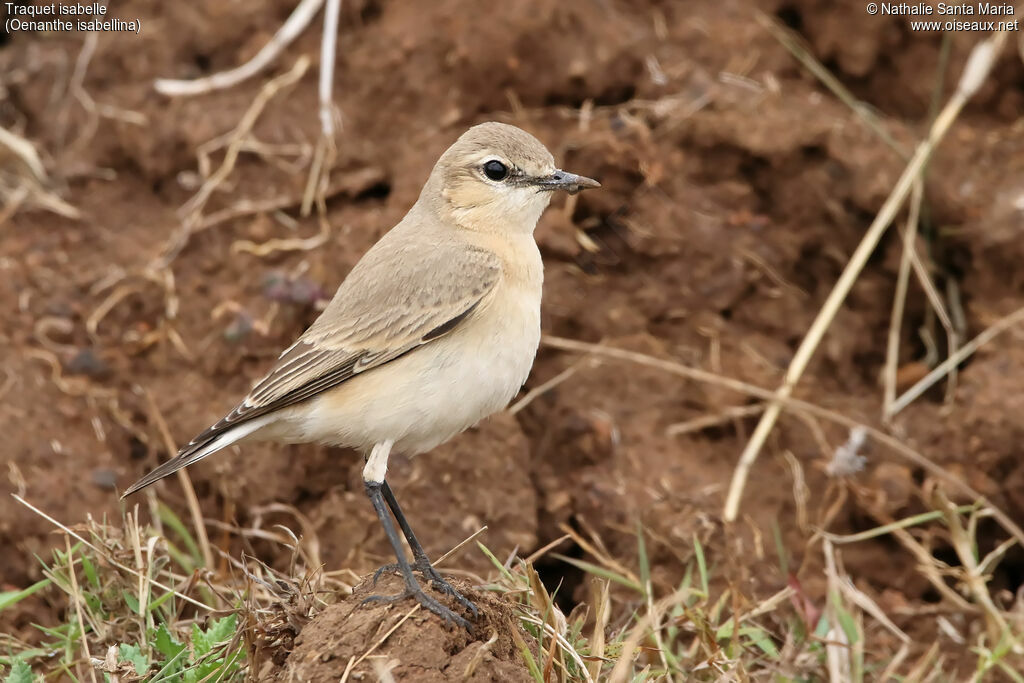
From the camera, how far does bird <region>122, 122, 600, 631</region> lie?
17.1 feet

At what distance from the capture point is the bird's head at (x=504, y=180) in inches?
226

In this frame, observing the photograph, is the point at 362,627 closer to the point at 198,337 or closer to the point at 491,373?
the point at 491,373

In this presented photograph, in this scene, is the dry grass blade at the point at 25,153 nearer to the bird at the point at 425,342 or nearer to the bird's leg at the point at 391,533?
the bird at the point at 425,342

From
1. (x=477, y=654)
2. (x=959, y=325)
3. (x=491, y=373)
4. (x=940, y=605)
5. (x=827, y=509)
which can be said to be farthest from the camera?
(x=959, y=325)

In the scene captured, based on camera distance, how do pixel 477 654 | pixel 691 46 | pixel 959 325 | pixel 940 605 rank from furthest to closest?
pixel 691 46 < pixel 959 325 < pixel 940 605 < pixel 477 654

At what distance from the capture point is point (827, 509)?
7066 mm

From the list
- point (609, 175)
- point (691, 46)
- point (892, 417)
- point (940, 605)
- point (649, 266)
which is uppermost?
point (691, 46)

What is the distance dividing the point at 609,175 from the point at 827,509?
2353 millimetres

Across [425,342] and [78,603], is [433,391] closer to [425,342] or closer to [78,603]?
[425,342]

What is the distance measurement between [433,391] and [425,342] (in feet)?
0.83

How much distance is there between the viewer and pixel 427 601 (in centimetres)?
470

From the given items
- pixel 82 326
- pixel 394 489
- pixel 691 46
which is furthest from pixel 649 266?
pixel 82 326

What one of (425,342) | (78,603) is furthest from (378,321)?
(78,603)

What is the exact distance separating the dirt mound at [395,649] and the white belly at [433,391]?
0.76 m
